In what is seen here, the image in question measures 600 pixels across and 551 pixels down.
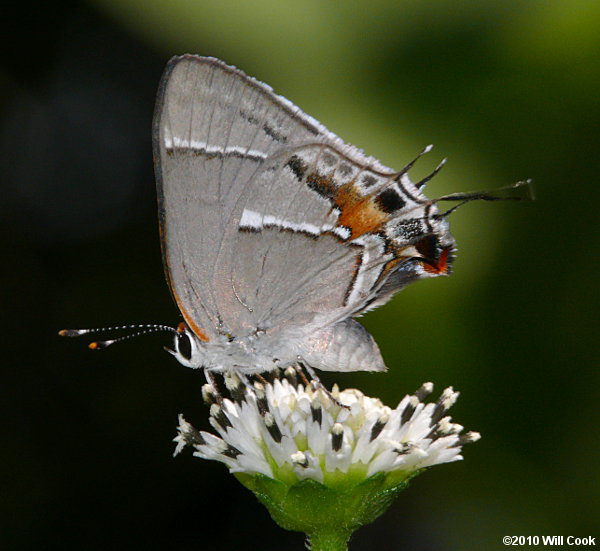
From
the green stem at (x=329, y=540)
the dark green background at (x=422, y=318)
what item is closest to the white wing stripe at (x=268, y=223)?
the dark green background at (x=422, y=318)

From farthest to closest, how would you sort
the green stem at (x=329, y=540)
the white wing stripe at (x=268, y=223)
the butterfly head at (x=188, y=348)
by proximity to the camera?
1. the white wing stripe at (x=268, y=223)
2. the butterfly head at (x=188, y=348)
3. the green stem at (x=329, y=540)

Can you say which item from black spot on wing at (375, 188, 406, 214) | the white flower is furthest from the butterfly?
the white flower

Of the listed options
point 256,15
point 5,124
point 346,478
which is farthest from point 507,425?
point 5,124

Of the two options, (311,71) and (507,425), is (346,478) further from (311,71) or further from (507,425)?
(311,71)

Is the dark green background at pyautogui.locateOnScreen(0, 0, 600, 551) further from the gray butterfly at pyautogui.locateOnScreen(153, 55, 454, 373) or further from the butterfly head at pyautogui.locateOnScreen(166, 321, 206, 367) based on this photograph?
the butterfly head at pyautogui.locateOnScreen(166, 321, 206, 367)

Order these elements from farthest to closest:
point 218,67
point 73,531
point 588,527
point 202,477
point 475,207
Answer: point 202,477 → point 73,531 → point 475,207 → point 588,527 → point 218,67

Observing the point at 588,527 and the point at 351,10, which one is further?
the point at 351,10

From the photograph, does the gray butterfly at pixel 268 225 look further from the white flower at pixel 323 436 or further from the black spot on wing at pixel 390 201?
the white flower at pixel 323 436
